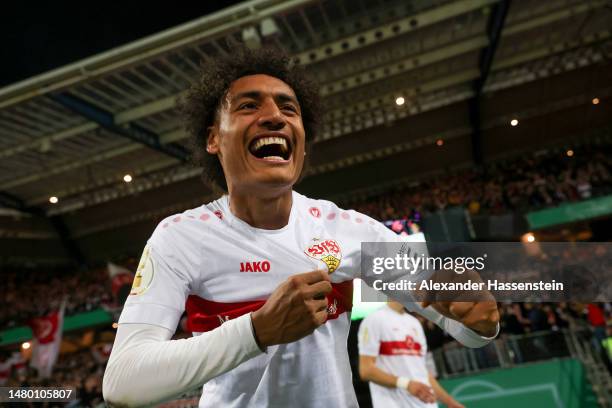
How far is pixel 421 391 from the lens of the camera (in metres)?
4.27

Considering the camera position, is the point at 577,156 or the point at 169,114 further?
the point at 577,156

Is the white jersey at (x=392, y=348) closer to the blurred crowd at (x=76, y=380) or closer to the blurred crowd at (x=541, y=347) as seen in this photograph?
the blurred crowd at (x=76, y=380)

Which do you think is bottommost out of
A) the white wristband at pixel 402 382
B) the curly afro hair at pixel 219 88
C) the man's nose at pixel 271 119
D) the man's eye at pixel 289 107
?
the white wristband at pixel 402 382

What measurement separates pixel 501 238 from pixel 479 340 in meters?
14.2

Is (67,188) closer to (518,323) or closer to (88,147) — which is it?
(88,147)

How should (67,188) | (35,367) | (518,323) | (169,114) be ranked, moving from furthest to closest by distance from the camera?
(67,188) < (169,114) < (35,367) < (518,323)

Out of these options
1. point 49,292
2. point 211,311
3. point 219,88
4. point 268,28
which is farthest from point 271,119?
point 49,292

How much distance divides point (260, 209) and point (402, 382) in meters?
3.48

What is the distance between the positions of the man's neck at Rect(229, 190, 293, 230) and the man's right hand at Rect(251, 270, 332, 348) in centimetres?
69

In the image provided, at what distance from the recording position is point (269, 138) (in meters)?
1.79

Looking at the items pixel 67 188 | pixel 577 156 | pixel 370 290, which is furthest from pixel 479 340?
pixel 577 156

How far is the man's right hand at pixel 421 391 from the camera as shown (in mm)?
4227

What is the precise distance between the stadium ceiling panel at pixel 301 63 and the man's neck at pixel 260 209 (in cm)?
610

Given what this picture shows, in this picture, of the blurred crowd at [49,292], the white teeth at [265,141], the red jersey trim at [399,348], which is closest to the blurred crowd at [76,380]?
the white teeth at [265,141]
